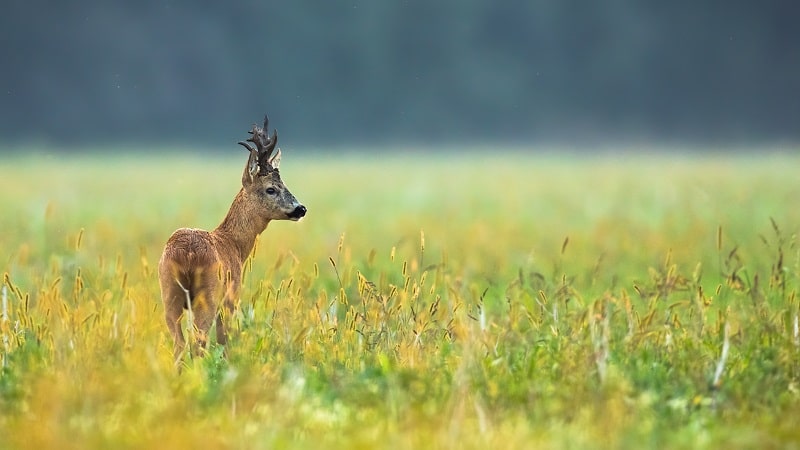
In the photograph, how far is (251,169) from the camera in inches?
349

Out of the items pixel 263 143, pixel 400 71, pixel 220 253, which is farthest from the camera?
pixel 400 71

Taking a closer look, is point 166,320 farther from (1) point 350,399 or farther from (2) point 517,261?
(2) point 517,261

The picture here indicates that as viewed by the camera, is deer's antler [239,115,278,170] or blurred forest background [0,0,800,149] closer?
deer's antler [239,115,278,170]

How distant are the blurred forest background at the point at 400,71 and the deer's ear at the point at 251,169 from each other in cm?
7065

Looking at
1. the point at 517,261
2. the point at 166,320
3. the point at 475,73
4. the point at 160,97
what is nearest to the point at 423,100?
the point at 475,73

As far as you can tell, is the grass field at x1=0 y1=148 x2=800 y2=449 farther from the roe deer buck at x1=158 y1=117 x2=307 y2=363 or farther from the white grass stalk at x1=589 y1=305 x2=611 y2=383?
the roe deer buck at x1=158 y1=117 x2=307 y2=363

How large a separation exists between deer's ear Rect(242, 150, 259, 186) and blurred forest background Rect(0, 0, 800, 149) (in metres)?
70.6

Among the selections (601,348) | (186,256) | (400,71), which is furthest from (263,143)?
(400,71)

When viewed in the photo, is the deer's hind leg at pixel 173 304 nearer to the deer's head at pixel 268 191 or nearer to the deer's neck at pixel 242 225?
the deer's neck at pixel 242 225

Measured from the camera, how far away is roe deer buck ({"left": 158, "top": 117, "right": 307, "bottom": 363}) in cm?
788

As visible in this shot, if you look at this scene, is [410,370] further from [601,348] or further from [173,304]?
[173,304]

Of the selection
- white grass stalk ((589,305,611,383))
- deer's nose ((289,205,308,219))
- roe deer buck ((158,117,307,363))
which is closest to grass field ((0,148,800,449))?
white grass stalk ((589,305,611,383))

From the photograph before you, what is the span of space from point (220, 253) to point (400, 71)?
84687 mm

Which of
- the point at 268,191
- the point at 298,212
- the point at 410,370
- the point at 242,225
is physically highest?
the point at 268,191
